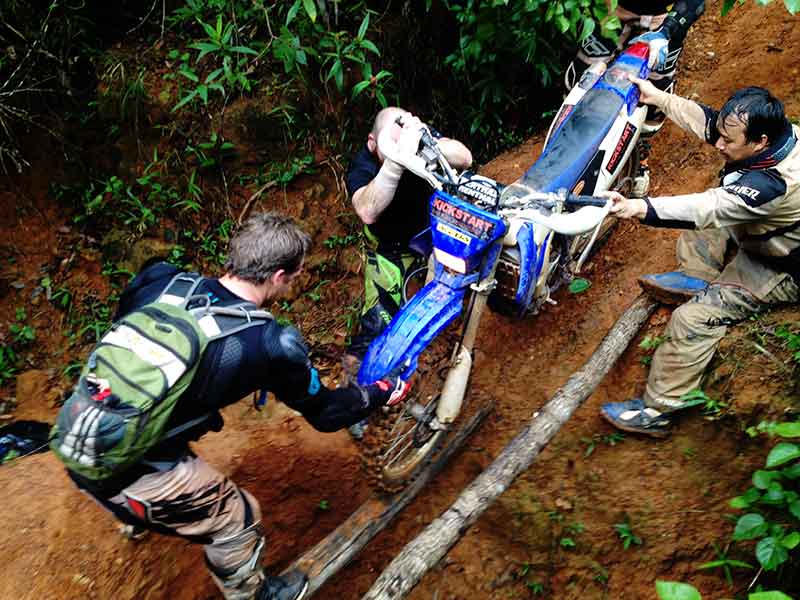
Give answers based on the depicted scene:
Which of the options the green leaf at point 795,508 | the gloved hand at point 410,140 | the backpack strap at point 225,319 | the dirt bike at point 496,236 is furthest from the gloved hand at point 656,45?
the backpack strap at point 225,319

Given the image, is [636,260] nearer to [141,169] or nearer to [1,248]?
[141,169]

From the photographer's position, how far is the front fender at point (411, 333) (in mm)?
2840

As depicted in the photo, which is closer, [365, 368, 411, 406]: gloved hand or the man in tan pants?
[365, 368, 411, 406]: gloved hand

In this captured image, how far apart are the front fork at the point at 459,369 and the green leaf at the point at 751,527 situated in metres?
1.42

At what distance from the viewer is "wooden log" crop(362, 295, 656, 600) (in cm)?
250

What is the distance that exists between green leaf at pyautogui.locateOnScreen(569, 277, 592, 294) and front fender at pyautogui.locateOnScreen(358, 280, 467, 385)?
1.87m

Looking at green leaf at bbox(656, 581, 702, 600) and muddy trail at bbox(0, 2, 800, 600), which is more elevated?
green leaf at bbox(656, 581, 702, 600)

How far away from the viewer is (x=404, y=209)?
12.1 ft

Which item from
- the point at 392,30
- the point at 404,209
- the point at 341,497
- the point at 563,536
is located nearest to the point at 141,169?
the point at 392,30

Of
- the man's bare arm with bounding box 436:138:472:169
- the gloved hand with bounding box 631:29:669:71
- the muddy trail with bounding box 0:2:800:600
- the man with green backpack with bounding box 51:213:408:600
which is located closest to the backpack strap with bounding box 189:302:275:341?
the man with green backpack with bounding box 51:213:408:600

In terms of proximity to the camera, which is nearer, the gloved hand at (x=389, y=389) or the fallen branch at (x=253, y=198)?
the gloved hand at (x=389, y=389)

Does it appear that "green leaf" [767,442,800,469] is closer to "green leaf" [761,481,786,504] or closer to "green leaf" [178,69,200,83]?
"green leaf" [761,481,786,504]

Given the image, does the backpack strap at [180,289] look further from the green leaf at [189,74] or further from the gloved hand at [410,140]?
the green leaf at [189,74]

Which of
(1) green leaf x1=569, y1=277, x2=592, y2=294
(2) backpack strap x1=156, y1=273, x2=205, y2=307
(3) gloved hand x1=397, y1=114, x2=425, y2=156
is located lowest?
(1) green leaf x1=569, y1=277, x2=592, y2=294
